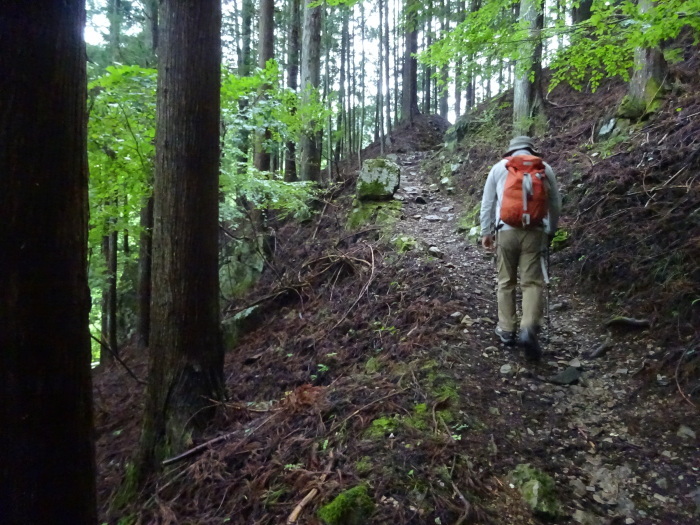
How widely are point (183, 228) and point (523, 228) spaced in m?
3.42

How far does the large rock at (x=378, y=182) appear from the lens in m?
9.29

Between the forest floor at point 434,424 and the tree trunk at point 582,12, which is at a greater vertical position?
the tree trunk at point 582,12

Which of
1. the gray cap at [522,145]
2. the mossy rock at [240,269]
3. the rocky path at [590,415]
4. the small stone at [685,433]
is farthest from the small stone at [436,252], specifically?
the mossy rock at [240,269]

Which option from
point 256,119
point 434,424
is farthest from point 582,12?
point 434,424

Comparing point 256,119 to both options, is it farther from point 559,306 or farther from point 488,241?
point 559,306

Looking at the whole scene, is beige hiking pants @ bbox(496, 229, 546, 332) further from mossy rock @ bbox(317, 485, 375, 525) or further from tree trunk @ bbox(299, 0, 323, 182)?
tree trunk @ bbox(299, 0, 323, 182)

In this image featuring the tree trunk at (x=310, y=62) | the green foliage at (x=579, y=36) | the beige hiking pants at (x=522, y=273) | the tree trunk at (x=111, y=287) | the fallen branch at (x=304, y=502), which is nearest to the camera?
the fallen branch at (x=304, y=502)

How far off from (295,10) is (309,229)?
8.47 meters

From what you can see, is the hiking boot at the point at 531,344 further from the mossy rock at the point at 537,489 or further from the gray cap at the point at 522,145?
the gray cap at the point at 522,145

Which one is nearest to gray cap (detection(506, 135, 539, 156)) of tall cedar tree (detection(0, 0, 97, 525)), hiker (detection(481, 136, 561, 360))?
hiker (detection(481, 136, 561, 360))

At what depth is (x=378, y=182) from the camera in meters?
9.36

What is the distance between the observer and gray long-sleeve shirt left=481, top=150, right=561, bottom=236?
14.7 feet

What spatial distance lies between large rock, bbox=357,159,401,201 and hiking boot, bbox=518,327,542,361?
5.45 meters

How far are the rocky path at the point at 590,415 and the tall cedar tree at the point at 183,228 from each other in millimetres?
2647
